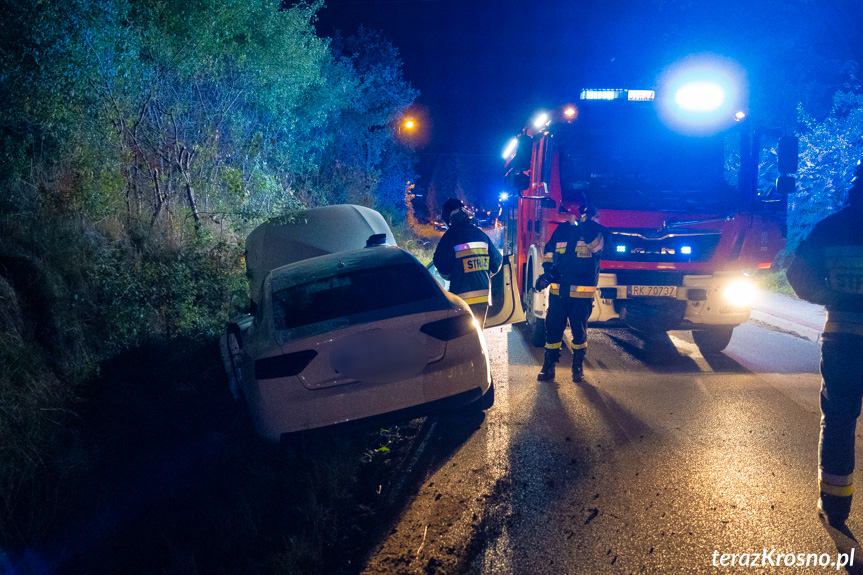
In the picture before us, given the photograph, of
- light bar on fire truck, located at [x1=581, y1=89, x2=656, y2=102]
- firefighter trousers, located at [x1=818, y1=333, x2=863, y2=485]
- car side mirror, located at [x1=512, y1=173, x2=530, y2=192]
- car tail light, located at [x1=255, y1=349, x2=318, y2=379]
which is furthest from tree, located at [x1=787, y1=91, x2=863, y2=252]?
car tail light, located at [x1=255, y1=349, x2=318, y2=379]

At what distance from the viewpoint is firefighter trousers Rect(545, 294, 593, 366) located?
590 cm

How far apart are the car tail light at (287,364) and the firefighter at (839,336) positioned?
3.00m

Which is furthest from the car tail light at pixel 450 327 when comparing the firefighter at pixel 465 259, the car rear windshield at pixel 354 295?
the firefighter at pixel 465 259

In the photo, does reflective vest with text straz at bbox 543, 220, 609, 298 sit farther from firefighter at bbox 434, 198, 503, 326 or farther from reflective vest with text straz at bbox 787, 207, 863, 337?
reflective vest with text straz at bbox 787, 207, 863, 337

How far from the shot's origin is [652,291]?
20.4ft

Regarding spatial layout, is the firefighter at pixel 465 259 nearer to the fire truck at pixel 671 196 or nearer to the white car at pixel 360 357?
the white car at pixel 360 357

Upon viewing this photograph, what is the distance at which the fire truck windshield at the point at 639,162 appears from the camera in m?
6.46

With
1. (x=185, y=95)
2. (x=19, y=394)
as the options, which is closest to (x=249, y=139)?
(x=185, y=95)

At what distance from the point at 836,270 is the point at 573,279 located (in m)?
2.98

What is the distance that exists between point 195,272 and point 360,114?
19205 millimetres

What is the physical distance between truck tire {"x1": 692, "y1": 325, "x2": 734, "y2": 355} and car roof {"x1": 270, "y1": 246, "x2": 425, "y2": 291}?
14.4ft

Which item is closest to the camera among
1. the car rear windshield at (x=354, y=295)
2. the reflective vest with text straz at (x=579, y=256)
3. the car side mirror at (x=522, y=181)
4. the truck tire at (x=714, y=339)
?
the car rear windshield at (x=354, y=295)
